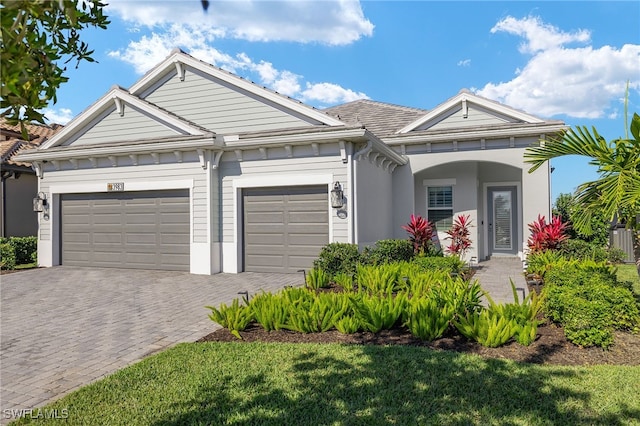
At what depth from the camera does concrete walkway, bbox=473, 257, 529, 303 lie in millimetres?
8094

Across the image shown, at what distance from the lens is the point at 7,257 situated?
13.0 m

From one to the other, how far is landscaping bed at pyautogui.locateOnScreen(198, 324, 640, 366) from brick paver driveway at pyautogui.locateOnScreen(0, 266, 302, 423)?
3.16 feet

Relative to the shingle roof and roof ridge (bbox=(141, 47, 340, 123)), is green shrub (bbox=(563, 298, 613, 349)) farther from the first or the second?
the shingle roof

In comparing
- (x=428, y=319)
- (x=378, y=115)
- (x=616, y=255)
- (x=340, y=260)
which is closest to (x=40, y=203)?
(x=340, y=260)

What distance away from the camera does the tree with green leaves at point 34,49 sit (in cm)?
165

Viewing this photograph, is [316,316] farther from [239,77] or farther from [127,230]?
[127,230]

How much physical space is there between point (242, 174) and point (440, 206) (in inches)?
279

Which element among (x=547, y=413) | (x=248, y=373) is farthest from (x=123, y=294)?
(x=547, y=413)

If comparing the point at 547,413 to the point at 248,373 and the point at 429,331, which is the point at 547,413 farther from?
the point at 248,373

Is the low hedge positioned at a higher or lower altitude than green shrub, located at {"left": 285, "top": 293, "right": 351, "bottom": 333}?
higher

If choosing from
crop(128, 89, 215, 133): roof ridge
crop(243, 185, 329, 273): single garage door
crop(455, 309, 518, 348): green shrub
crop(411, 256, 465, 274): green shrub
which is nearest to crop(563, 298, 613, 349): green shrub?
crop(455, 309, 518, 348): green shrub

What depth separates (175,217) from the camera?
471 inches

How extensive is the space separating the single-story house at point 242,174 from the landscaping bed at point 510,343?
5095mm

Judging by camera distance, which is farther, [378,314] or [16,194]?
[16,194]
